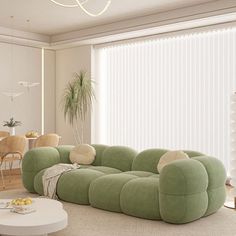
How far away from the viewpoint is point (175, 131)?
7164 millimetres

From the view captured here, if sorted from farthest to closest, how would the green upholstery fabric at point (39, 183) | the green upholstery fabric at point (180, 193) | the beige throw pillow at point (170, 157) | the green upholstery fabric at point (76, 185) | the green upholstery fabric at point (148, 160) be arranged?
the green upholstery fabric at point (39, 183)
the green upholstery fabric at point (148, 160)
the green upholstery fabric at point (76, 185)
the beige throw pillow at point (170, 157)
the green upholstery fabric at point (180, 193)

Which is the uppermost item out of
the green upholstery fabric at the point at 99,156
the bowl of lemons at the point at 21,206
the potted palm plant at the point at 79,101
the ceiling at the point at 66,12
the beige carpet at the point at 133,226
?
the ceiling at the point at 66,12

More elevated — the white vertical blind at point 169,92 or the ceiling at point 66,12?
the ceiling at point 66,12

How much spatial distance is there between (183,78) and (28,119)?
11.3 feet

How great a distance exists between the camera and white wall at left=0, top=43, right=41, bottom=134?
809 centimetres

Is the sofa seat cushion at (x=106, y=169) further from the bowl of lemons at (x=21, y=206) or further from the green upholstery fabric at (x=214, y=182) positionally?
the bowl of lemons at (x=21, y=206)

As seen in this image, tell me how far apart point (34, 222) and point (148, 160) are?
6.92 feet

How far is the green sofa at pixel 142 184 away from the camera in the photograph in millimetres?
3967

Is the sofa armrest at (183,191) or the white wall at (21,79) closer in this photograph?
the sofa armrest at (183,191)

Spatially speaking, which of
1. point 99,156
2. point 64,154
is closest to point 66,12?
point 64,154

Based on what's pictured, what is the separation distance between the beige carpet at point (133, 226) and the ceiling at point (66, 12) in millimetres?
3236

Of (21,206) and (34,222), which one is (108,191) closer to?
Result: (21,206)

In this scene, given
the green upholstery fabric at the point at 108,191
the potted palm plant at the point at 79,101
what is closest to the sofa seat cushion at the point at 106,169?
the green upholstery fabric at the point at 108,191

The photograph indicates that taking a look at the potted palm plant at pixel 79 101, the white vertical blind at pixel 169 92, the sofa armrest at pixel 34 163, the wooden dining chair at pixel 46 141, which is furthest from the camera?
the potted palm plant at pixel 79 101
